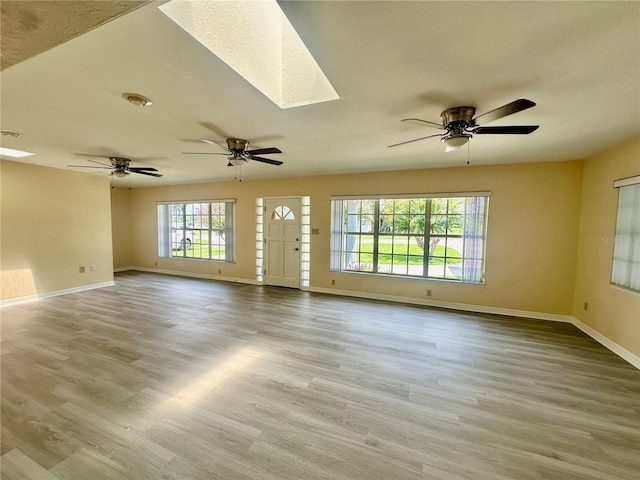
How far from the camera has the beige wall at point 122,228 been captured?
7.25 meters

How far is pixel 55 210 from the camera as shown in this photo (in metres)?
4.88

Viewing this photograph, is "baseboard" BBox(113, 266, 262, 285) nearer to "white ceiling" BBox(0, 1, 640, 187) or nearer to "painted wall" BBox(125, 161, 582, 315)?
"painted wall" BBox(125, 161, 582, 315)

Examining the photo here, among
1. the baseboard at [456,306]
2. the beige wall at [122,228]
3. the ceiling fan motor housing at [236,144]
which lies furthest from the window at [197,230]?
the ceiling fan motor housing at [236,144]

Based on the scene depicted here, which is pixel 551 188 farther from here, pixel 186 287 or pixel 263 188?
pixel 186 287

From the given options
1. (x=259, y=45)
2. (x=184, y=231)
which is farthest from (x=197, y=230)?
(x=259, y=45)

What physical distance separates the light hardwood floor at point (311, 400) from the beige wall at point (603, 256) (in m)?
0.32

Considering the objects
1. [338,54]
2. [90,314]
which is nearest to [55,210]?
[90,314]

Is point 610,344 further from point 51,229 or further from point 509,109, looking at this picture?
point 51,229

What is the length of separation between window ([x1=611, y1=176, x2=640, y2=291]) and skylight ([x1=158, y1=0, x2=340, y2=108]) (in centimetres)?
357

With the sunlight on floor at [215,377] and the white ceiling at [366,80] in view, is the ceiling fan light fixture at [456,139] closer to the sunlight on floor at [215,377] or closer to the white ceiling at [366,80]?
the white ceiling at [366,80]

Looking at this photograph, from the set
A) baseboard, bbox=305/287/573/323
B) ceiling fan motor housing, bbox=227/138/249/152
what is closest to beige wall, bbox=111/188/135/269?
baseboard, bbox=305/287/573/323

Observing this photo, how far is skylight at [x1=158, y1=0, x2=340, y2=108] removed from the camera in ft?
4.49

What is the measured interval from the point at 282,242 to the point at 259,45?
428cm

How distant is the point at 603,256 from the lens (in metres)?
3.27
